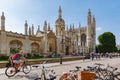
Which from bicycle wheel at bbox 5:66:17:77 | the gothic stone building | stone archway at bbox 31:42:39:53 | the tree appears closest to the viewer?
bicycle wheel at bbox 5:66:17:77

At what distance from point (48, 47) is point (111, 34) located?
44.7 metres

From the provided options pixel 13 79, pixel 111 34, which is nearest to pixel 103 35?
pixel 111 34

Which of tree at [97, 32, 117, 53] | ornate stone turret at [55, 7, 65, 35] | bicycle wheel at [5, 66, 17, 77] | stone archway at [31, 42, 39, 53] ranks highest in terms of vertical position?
ornate stone turret at [55, 7, 65, 35]

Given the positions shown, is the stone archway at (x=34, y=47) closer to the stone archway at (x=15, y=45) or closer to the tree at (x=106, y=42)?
the stone archway at (x=15, y=45)

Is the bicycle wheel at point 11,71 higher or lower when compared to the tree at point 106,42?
lower

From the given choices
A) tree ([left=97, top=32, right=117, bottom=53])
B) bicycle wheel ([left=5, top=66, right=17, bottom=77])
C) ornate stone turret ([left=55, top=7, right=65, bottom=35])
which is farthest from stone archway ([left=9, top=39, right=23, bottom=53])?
tree ([left=97, top=32, right=117, bottom=53])

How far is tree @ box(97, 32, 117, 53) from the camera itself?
86.4 m

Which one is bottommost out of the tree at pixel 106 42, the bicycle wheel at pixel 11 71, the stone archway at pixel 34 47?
the bicycle wheel at pixel 11 71

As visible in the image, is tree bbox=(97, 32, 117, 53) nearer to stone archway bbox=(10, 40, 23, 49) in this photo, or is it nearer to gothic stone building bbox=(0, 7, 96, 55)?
gothic stone building bbox=(0, 7, 96, 55)

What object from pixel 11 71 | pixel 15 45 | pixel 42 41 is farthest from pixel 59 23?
pixel 11 71

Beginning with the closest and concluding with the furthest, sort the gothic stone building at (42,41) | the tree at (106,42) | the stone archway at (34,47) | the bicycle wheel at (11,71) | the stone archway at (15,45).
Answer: the bicycle wheel at (11,71) → the gothic stone building at (42,41) → the stone archway at (15,45) → the stone archway at (34,47) → the tree at (106,42)

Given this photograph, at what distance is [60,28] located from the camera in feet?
188

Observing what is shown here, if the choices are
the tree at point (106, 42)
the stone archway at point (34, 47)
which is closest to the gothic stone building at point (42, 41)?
the stone archway at point (34, 47)

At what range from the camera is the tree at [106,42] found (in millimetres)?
86438
